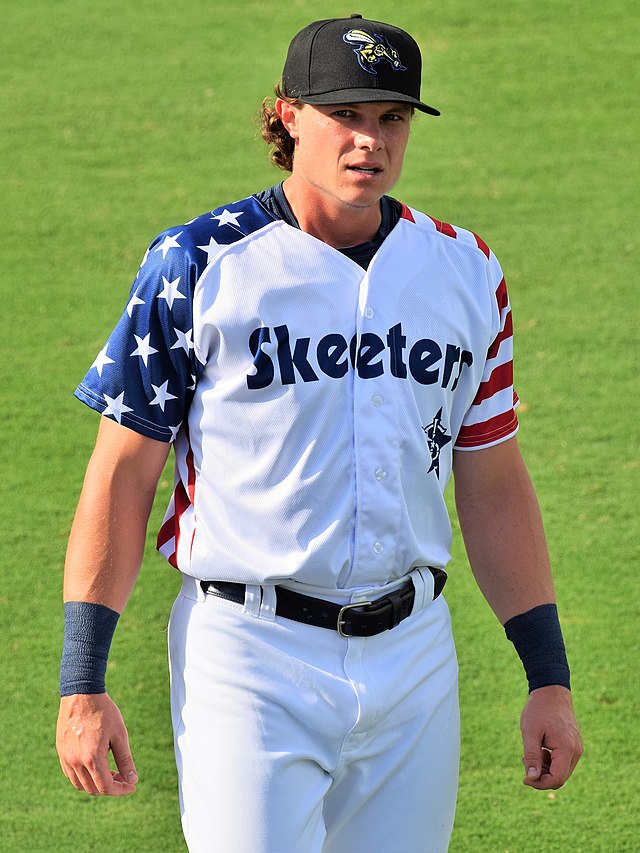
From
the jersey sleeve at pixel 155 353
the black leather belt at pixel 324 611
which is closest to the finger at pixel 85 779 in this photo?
the black leather belt at pixel 324 611

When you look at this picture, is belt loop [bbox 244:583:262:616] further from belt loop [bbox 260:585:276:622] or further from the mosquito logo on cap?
the mosquito logo on cap

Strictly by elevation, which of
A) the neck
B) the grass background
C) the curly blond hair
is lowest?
the grass background

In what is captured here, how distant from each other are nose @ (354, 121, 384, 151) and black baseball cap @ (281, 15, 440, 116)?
0.20ft

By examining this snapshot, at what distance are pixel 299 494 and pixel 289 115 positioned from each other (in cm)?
65

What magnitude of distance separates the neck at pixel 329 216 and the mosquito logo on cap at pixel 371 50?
0.22 metres

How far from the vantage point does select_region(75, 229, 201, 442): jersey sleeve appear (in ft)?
6.59

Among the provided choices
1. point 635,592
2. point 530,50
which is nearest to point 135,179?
point 530,50

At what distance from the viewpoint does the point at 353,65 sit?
2051mm

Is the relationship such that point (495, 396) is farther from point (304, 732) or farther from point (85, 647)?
point (85, 647)

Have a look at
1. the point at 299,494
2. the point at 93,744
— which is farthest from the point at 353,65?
the point at 93,744

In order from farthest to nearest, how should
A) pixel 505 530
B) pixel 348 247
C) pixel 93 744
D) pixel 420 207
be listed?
pixel 420 207
pixel 505 530
pixel 348 247
pixel 93 744

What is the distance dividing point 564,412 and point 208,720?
3202mm

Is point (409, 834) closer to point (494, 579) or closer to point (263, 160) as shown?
point (494, 579)

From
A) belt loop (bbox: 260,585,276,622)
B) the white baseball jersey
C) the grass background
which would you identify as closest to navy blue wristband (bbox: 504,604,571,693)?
the white baseball jersey
